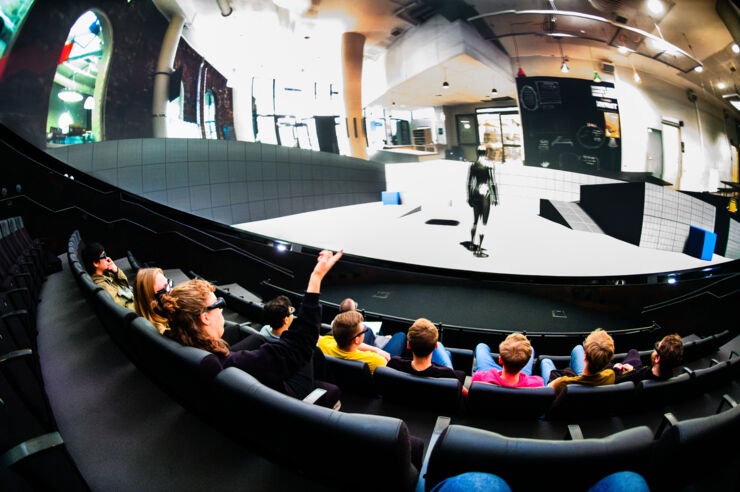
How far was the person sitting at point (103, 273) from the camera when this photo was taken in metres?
2.57

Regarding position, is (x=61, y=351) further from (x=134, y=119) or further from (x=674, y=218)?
(x=674, y=218)

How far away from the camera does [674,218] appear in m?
1.93

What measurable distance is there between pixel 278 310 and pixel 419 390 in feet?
3.40

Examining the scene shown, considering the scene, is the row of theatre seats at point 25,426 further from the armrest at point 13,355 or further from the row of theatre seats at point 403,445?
the row of theatre seats at point 403,445

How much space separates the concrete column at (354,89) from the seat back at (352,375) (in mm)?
1277

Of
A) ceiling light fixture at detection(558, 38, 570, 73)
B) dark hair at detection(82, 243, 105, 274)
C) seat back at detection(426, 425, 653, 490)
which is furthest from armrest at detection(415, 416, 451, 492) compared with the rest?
dark hair at detection(82, 243, 105, 274)

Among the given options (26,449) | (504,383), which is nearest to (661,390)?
(504,383)

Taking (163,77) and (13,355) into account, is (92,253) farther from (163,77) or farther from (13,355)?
(13,355)

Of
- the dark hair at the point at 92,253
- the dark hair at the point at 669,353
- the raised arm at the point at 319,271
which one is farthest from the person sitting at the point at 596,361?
the dark hair at the point at 92,253

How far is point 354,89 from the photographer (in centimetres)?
194

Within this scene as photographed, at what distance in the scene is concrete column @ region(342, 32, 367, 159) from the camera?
1846 mm

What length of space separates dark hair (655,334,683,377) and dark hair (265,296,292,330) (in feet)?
7.57

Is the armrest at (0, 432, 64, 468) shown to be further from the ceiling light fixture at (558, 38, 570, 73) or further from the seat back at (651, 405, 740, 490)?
the ceiling light fixture at (558, 38, 570, 73)

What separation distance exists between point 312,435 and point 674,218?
2424mm
